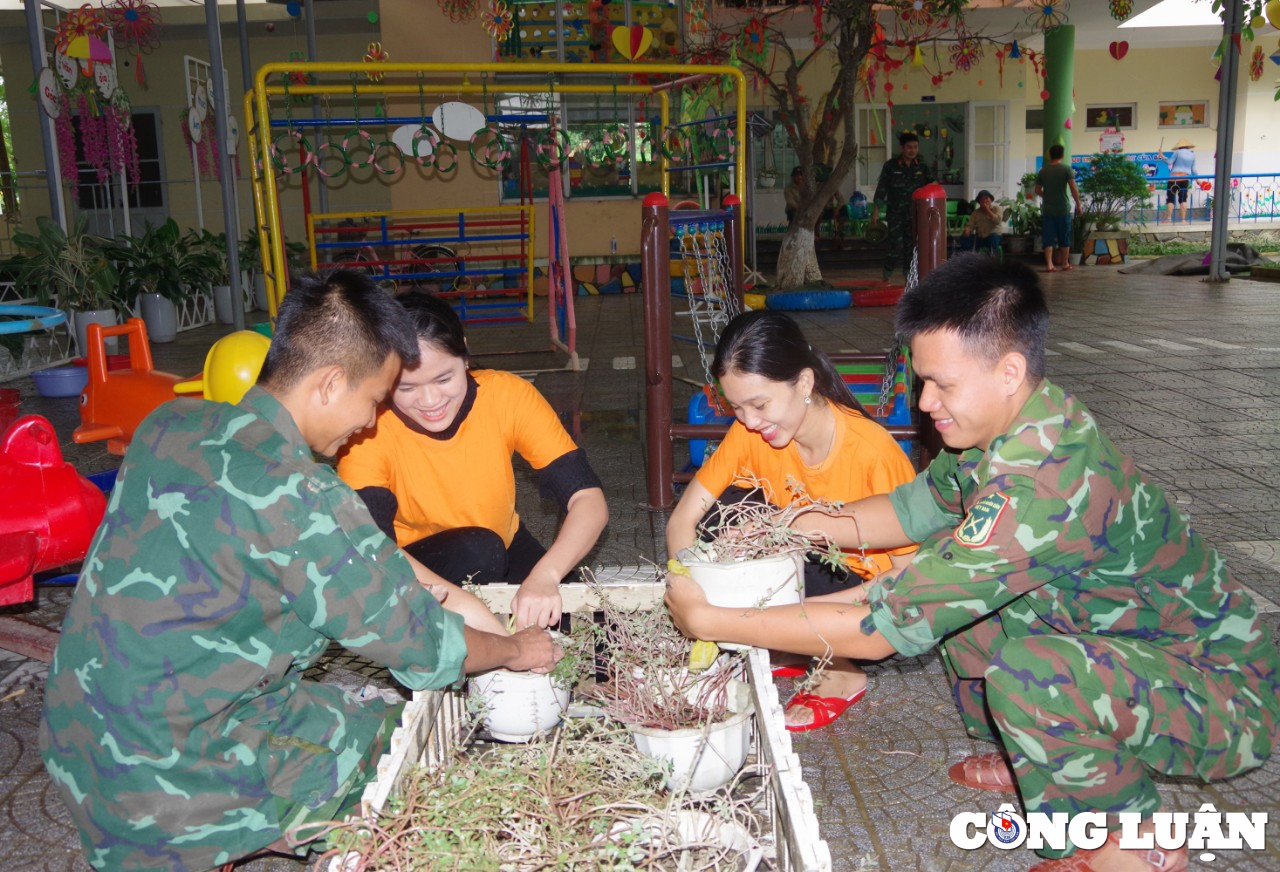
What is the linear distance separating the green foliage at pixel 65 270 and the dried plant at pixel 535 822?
7862 millimetres

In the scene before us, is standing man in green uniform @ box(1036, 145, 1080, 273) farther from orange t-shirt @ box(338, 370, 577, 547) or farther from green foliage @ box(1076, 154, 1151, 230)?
orange t-shirt @ box(338, 370, 577, 547)

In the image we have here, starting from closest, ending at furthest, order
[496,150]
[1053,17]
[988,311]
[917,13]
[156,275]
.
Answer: [988,311] < [496,150] < [156,275] < [917,13] < [1053,17]

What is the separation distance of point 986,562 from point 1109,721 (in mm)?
338

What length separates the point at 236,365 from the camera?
2.39 m

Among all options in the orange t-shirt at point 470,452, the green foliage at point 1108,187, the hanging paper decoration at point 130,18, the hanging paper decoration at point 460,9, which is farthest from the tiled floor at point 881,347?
the green foliage at point 1108,187

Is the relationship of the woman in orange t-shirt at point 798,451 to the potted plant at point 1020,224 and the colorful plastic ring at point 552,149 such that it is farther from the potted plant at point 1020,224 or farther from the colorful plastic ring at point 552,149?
the potted plant at point 1020,224

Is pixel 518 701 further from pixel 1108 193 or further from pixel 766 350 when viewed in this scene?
pixel 1108 193

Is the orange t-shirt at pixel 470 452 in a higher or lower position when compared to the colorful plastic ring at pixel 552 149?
lower

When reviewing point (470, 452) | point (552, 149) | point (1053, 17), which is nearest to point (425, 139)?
point (552, 149)

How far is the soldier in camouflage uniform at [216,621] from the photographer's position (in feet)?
5.21

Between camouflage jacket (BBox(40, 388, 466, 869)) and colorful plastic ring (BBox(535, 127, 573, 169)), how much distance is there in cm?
515

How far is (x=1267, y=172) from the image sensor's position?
21953mm

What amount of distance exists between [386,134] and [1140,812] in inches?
533

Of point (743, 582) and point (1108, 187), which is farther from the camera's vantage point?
point (1108, 187)
